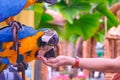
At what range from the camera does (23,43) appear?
0.59 meters

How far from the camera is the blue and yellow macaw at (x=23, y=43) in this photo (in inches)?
23.2

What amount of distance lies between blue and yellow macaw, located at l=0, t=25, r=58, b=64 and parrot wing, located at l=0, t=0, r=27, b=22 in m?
0.02

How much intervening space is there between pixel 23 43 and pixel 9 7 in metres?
0.07

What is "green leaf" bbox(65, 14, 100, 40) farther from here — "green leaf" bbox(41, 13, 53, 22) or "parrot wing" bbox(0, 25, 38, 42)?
"parrot wing" bbox(0, 25, 38, 42)

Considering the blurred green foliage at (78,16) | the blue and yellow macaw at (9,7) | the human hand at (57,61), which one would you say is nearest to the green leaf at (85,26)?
the blurred green foliage at (78,16)

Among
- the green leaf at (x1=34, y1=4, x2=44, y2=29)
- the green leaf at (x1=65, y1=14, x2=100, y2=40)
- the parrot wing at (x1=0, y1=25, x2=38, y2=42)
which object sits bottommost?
the green leaf at (x1=65, y1=14, x2=100, y2=40)

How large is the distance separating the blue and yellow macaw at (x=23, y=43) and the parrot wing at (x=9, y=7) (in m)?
0.02

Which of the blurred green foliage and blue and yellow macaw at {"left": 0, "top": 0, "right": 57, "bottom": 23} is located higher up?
blue and yellow macaw at {"left": 0, "top": 0, "right": 57, "bottom": 23}

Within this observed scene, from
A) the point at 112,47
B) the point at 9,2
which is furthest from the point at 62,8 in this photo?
the point at 112,47

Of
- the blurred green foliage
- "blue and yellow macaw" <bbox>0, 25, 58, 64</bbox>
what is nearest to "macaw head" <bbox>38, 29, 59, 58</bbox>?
"blue and yellow macaw" <bbox>0, 25, 58, 64</bbox>

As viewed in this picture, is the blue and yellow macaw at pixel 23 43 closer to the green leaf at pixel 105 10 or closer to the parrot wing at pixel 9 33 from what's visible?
the parrot wing at pixel 9 33

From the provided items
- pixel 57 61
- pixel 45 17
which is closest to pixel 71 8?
pixel 45 17

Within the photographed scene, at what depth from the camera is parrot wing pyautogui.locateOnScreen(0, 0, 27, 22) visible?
1.90ft

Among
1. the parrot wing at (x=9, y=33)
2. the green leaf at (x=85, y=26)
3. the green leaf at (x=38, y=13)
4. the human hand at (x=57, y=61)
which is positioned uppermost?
the green leaf at (x=38, y=13)
